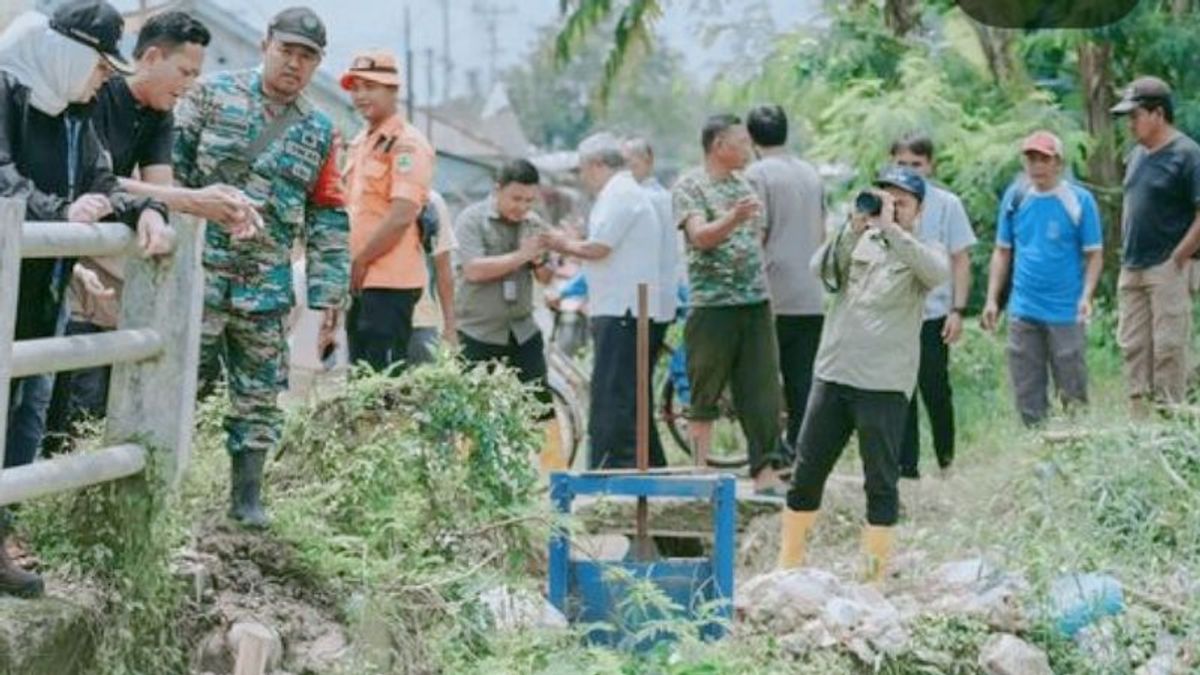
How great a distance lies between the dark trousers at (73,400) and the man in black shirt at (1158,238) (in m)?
5.11

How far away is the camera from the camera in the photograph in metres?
8.26

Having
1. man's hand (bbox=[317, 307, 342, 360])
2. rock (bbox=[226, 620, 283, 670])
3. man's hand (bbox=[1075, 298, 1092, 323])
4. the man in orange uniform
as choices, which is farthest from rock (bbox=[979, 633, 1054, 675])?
man's hand (bbox=[1075, 298, 1092, 323])

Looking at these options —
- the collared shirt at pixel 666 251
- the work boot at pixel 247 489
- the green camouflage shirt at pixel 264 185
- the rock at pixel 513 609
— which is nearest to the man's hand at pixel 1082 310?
the collared shirt at pixel 666 251

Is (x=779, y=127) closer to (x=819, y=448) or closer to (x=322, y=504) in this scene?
(x=819, y=448)

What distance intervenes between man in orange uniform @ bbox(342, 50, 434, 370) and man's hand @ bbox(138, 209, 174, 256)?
9.54 ft

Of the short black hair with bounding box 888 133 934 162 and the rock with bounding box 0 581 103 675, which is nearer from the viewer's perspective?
the rock with bounding box 0 581 103 675

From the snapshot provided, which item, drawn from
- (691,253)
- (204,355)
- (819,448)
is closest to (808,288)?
(691,253)

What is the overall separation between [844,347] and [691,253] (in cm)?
Answer: 184

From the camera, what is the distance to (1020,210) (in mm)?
10828

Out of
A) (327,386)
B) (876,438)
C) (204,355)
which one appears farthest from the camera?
(876,438)

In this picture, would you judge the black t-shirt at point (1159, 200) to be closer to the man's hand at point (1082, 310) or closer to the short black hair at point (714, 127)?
the man's hand at point (1082, 310)

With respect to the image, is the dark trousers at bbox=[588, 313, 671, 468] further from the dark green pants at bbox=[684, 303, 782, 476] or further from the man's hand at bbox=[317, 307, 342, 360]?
the man's hand at bbox=[317, 307, 342, 360]

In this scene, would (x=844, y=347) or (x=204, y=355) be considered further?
(x=844, y=347)

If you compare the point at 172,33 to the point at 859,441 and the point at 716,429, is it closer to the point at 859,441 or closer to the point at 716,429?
the point at 859,441
